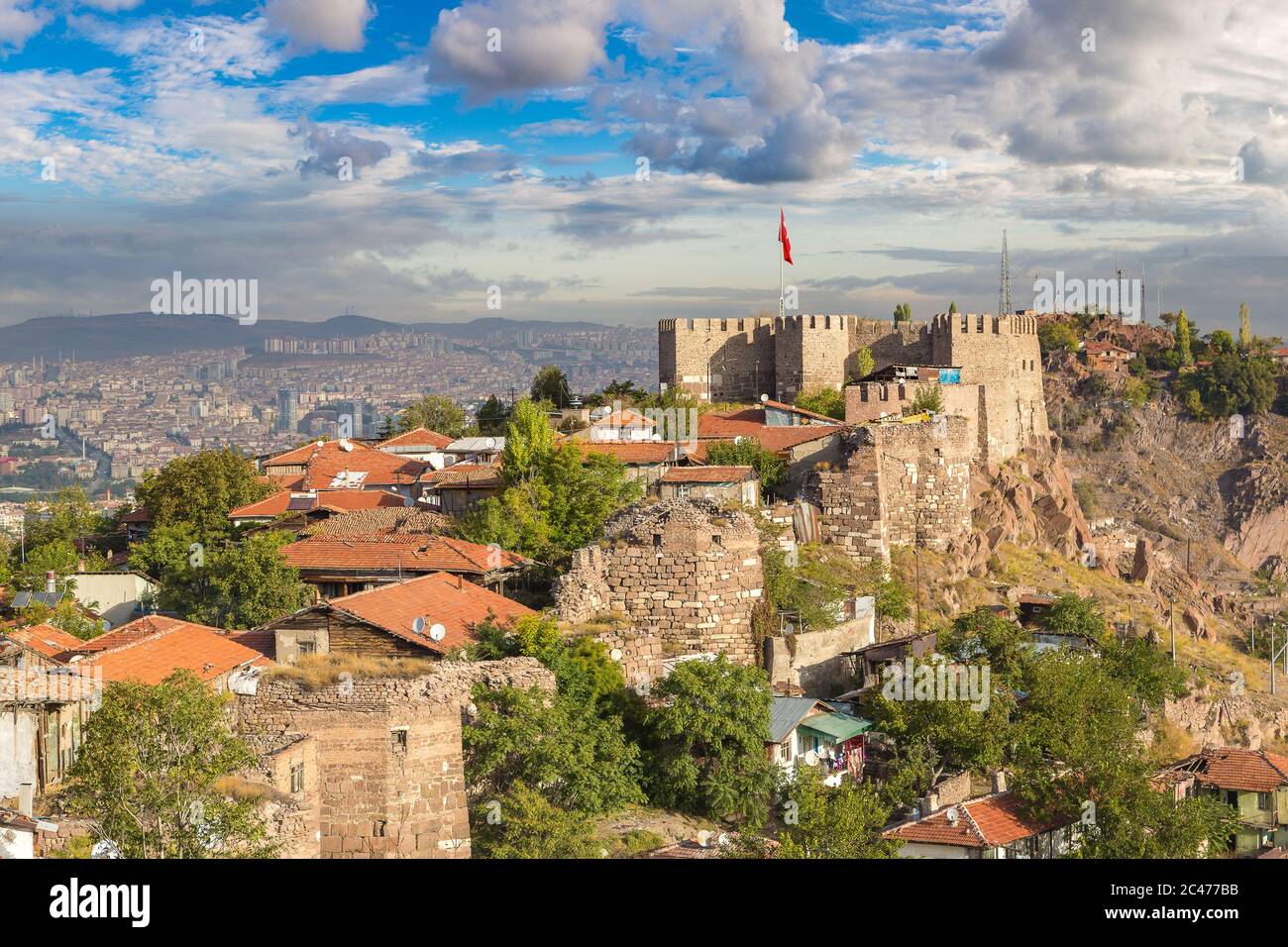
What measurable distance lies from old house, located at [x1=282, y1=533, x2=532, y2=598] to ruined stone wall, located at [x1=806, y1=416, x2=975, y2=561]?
841 centimetres

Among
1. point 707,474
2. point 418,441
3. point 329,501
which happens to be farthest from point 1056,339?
point 329,501

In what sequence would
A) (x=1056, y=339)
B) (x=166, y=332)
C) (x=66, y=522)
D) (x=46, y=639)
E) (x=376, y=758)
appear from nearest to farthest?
1. (x=376, y=758)
2. (x=46, y=639)
3. (x=66, y=522)
4. (x=1056, y=339)
5. (x=166, y=332)

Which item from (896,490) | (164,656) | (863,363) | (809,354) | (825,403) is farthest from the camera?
(809,354)

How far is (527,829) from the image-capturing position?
1505 centimetres

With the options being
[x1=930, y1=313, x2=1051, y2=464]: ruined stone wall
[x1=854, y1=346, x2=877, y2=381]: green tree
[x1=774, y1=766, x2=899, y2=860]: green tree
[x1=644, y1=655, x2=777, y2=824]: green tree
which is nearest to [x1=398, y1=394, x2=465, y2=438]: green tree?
[x1=854, y1=346, x2=877, y2=381]: green tree

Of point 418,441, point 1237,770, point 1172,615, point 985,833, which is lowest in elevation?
point 1237,770

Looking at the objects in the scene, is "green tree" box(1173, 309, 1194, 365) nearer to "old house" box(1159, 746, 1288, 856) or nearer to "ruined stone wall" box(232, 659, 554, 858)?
"old house" box(1159, 746, 1288, 856)

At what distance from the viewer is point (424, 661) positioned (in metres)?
17.0

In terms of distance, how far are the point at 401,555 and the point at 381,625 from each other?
6831mm

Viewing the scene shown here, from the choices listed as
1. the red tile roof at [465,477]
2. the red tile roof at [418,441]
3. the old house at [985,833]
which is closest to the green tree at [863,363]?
the red tile roof at [418,441]

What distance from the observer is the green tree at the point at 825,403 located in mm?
42094

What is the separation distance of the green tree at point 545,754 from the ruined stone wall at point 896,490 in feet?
46.1

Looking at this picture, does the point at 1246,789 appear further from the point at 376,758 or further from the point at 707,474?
the point at 376,758
